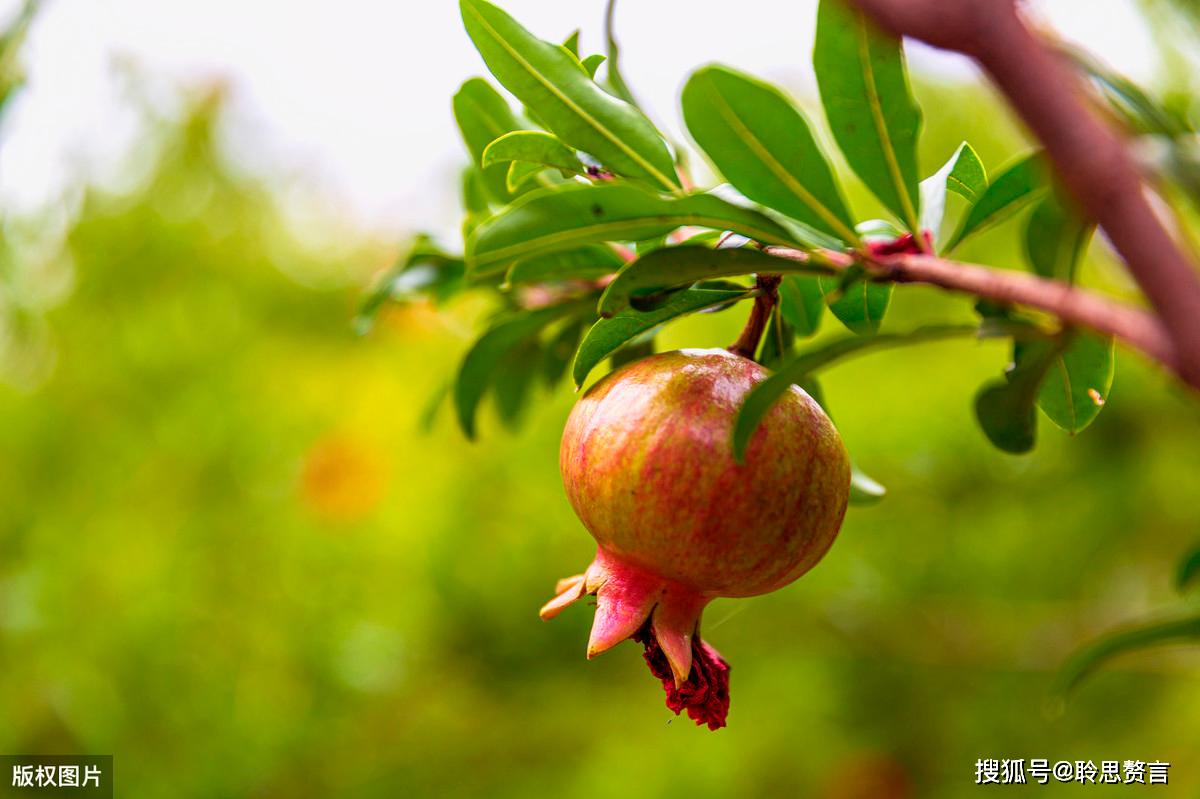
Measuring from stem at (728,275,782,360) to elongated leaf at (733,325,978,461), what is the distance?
0.09 meters

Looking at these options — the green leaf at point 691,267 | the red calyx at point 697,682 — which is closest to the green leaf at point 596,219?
the green leaf at point 691,267

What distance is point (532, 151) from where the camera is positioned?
56 centimetres

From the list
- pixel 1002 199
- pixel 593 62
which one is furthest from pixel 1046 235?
pixel 593 62

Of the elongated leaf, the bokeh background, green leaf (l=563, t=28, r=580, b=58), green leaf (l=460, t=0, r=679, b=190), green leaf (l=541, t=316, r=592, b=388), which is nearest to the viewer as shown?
the elongated leaf

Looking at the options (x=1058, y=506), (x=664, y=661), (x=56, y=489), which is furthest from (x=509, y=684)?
(x=664, y=661)

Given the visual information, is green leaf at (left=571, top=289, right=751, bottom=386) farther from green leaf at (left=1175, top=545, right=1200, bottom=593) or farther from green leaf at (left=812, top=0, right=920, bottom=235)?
green leaf at (left=1175, top=545, right=1200, bottom=593)

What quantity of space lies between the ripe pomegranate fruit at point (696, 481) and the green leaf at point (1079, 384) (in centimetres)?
16

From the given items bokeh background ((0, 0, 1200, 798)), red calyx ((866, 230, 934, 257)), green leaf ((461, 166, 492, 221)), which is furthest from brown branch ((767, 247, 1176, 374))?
bokeh background ((0, 0, 1200, 798))

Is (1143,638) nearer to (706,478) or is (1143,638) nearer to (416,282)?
(706,478)

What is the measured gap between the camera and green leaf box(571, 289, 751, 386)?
579 millimetres

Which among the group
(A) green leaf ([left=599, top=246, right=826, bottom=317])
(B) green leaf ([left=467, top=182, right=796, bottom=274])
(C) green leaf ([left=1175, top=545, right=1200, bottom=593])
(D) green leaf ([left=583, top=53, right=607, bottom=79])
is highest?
(D) green leaf ([left=583, top=53, right=607, bottom=79])

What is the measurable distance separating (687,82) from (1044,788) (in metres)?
1.83

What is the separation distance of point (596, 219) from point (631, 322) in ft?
0.35

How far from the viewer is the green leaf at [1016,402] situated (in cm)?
50
